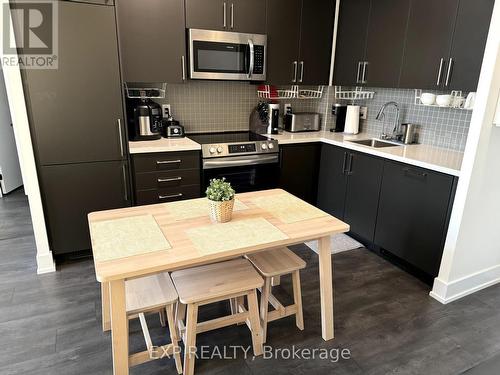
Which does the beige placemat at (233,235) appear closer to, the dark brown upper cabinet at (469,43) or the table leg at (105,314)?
the table leg at (105,314)

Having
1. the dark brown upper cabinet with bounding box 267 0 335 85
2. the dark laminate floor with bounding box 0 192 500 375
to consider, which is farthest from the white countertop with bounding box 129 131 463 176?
the dark laminate floor with bounding box 0 192 500 375

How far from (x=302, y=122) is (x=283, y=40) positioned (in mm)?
862

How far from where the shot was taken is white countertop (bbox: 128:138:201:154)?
2752mm

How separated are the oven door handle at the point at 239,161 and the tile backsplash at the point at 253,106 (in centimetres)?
66

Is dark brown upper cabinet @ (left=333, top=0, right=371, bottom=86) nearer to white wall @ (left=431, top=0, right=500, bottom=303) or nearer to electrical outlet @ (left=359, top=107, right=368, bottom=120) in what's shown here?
electrical outlet @ (left=359, top=107, right=368, bottom=120)

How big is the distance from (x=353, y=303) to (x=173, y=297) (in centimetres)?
133

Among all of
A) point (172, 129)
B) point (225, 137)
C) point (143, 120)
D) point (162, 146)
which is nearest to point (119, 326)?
point (162, 146)

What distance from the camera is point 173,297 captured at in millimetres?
1637

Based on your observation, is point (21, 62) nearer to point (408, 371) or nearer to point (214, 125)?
point (214, 125)

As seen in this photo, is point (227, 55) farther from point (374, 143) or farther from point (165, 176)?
point (374, 143)

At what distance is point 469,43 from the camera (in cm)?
237

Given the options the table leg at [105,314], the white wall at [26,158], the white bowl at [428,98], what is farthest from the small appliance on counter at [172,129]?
the white bowl at [428,98]

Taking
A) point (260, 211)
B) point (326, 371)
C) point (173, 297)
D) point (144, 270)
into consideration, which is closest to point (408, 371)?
point (326, 371)

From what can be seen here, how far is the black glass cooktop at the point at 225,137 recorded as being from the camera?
319 cm
